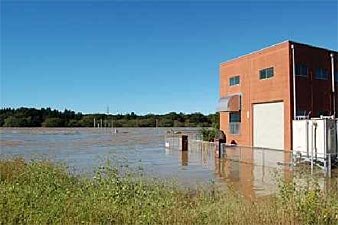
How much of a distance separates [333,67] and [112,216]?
31.0m

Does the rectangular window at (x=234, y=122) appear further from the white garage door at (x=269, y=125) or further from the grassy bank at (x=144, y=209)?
the grassy bank at (x=144, y=209)

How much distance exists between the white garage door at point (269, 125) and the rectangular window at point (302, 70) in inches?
101

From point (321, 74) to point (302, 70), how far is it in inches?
105

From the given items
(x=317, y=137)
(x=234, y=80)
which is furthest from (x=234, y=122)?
(x=317, y=137)

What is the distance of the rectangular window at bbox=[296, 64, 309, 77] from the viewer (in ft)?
105

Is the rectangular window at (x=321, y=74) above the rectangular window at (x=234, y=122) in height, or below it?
above

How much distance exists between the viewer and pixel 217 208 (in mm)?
8531

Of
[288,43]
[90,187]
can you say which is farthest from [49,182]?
[288,43]

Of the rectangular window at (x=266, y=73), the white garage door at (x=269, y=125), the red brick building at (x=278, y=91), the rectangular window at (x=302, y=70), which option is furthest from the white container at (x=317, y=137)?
the rectangular window at (x=266, y=73)

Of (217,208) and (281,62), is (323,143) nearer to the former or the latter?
(281,62)

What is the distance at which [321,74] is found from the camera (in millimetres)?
33938

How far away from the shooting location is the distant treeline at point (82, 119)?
5113 inches

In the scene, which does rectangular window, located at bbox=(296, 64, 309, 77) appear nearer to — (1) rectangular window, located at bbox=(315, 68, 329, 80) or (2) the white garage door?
(1) rectangular window, located at bbox=(315, 68, 329, 80)

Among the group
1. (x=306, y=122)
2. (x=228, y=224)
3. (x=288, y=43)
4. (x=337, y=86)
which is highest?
(x=288, y=43)
